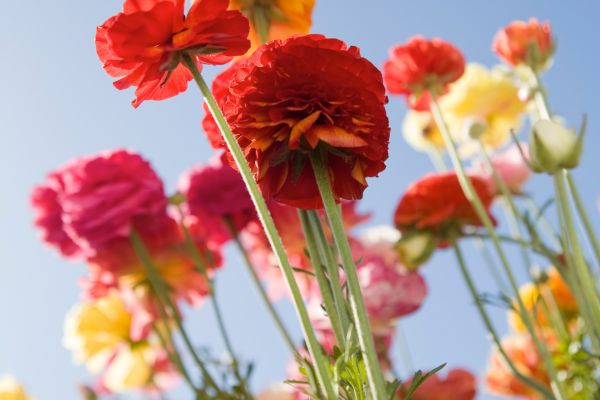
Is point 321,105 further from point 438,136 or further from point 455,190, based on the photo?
point 438,136

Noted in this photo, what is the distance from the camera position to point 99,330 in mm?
1181

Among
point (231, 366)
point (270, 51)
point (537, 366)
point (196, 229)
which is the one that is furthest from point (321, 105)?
point (537, 366)

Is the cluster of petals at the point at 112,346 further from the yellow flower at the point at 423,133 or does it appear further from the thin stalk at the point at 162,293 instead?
the yellow flower at the point at 423,133

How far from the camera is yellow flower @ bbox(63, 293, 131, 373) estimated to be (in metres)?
1.18

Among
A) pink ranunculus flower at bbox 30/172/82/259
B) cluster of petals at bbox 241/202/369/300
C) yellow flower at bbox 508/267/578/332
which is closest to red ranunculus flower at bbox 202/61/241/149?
cluster of petals at bbox 241/202/369/300

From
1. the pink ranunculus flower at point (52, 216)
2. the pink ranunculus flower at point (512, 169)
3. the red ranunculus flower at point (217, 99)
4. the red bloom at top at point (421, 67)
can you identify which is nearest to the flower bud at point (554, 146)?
the red ranunculus flower at point (217, 99)

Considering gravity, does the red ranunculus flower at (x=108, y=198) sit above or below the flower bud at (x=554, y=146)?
above

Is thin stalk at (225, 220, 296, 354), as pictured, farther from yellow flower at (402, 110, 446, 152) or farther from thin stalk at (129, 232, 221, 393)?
yellow flower at (402, 110, 446, 152)

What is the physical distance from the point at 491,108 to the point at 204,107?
0.83 metres

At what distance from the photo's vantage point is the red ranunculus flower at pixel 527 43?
1.00 m

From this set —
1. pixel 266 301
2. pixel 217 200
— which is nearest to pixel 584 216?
pixel 266 301

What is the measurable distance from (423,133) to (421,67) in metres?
0.26

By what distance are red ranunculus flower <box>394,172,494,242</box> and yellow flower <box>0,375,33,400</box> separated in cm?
66

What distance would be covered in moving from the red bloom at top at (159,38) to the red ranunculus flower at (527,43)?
2.00 ft
